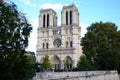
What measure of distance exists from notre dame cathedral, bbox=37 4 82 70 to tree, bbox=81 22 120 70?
26.5 metres

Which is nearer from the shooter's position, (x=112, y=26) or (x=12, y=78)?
(x=12, y=78)

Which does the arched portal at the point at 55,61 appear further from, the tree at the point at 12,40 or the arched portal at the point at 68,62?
the tree at the point at 12,40

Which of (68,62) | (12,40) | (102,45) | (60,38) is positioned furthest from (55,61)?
(12,40)

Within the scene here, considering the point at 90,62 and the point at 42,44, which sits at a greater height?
the point at 42,44

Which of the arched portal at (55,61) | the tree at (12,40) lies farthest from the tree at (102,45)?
the arched portal at (55,61)

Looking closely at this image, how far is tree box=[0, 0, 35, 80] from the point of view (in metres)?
19.9

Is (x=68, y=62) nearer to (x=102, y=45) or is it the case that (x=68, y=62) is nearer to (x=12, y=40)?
(x=102, y=45)

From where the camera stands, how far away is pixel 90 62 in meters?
49.2

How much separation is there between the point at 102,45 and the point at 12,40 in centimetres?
2823

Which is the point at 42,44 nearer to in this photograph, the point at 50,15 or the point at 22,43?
the point at 50,15

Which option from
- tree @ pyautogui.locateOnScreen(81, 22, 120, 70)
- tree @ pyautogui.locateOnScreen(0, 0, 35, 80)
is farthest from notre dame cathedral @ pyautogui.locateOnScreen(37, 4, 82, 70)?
tree @ pyautogui.locateOnScreen(0, 0, 35, 80)

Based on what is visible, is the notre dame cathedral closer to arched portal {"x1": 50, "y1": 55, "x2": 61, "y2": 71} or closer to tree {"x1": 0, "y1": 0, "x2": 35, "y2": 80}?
arched portal {"x1": 50, "y1": 55, "x2": 61, "y2": 71}

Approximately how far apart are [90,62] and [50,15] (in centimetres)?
3647

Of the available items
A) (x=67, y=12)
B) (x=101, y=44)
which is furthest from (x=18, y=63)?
(x=67, y=12)
